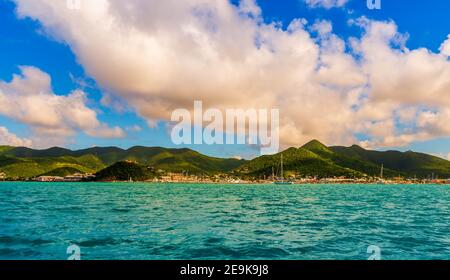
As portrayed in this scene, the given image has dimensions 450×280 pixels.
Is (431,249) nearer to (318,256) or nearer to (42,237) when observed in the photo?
(318,256)

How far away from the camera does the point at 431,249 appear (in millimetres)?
25281

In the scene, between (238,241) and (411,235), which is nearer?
(238,241)

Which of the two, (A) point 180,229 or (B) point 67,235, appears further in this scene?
(A) point 180,229

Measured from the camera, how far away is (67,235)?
96.1ft

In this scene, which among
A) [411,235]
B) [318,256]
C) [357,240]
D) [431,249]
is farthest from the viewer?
[411,235]

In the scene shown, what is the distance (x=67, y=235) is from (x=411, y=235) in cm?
3082

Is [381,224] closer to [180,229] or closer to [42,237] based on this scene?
[180,229]
